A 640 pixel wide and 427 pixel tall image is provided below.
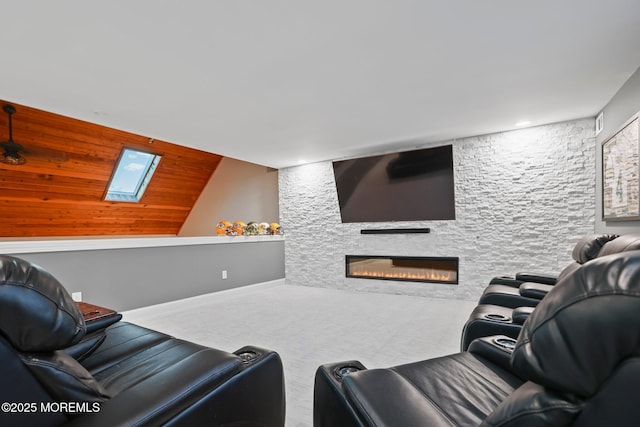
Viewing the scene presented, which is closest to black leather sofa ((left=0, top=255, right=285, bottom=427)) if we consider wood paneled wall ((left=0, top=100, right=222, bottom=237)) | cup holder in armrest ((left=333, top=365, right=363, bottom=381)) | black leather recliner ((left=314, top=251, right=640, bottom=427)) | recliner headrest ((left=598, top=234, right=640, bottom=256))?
cup holder in armrest ((left=333, top=365, right=363, bottom=381))

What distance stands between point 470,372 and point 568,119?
375 centimetres

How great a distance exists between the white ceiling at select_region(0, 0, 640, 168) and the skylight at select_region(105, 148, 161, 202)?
191 cm

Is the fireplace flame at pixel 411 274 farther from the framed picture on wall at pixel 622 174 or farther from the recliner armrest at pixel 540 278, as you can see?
the framed picture on wall at pixel 622 174

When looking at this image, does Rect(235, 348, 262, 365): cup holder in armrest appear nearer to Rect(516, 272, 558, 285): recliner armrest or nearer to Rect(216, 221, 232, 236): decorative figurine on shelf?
Rect(516, 272, 558, 285): recliner armrest

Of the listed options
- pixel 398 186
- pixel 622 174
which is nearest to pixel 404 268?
pixel 398 186

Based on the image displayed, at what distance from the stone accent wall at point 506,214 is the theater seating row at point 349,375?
8.21ft

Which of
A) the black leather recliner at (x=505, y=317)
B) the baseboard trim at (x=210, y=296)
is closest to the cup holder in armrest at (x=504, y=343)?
the black leather recliner at (x=505, y=317)

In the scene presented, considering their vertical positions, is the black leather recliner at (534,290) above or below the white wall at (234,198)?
below

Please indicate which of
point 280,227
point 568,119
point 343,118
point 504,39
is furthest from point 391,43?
point 280,227

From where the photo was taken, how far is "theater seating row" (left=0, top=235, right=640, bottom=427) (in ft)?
1.62

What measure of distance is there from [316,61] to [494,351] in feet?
7.07

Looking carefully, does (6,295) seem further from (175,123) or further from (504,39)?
(175,123)

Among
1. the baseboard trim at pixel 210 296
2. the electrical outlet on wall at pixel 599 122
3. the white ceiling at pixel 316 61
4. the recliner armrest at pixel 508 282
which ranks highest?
the white ceiling at pixel 316 61

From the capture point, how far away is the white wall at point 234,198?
270 inches
